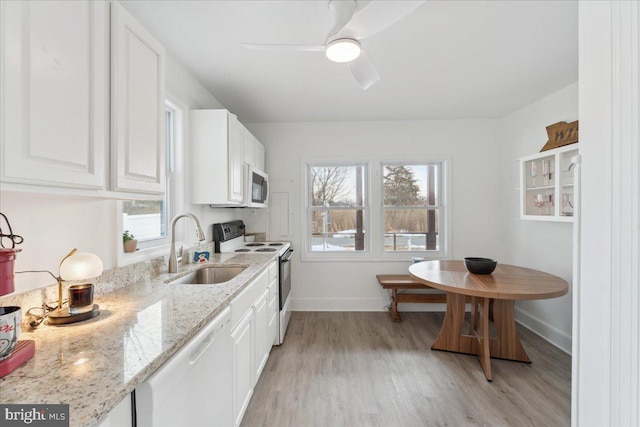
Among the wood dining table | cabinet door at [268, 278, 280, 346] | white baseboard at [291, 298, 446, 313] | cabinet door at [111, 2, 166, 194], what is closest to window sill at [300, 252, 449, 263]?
white baseboard at [291, 298, 446, 313]

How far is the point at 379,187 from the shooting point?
12.5ft

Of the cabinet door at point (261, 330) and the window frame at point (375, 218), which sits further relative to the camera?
the window frame at point (375, 218)

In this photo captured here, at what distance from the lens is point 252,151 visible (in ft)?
10.3

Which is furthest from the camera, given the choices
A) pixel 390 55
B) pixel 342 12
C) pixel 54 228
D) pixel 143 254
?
pixel 390 55

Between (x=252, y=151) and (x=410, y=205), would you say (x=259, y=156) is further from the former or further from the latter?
(x=410, y=205)

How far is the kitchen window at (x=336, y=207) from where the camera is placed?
12.8ft

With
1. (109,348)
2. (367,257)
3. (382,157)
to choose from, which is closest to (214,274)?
(109,348)

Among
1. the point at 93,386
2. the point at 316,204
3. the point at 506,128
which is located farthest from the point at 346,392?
the point at 506,128

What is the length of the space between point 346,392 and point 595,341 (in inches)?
75.3

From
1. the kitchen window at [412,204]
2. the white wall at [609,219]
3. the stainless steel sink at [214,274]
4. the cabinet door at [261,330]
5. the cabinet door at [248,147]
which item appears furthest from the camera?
the kitchen window at [412,204]

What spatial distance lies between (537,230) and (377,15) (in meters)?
3.03

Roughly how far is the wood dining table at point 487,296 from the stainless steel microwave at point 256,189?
178 centimetres

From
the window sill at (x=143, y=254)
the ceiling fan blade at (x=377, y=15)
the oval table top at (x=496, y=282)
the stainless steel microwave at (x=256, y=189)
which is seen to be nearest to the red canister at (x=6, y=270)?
the window sill at (x=143, y=254)

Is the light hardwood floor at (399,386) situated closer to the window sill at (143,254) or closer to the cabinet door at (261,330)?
the cabinet door at (261,330)
